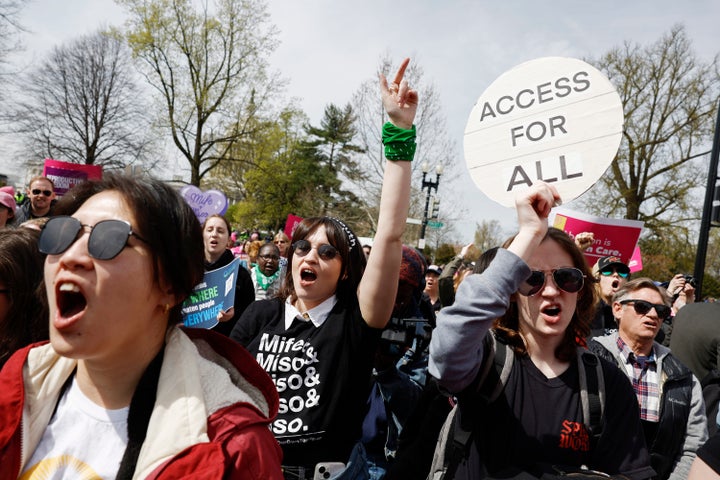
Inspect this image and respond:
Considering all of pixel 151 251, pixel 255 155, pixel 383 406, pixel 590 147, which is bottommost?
pixel 383 406

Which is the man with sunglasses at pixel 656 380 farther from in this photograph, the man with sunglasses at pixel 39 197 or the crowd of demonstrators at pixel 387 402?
the man with sunglasses at pixel 39 197

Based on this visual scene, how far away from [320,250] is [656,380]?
6.86 ft

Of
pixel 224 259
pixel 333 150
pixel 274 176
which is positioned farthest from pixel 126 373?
pixel 333 150

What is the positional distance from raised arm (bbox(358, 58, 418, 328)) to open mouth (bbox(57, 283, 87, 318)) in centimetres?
115

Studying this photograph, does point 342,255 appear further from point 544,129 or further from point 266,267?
point 266,267

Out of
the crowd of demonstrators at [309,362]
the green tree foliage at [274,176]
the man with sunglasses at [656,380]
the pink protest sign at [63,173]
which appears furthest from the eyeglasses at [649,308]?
the green tree foliage at [274,176]

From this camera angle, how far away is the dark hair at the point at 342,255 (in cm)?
246

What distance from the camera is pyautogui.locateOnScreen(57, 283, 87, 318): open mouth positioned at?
1.17 m

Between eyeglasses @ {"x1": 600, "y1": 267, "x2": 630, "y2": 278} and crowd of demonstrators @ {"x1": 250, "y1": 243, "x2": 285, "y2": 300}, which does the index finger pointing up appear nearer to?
eyeglasses @ {"x1": 600, "y1": 267, "x2": 630, "y2": 278}

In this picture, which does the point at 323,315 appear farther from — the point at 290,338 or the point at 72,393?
the point at 72,393

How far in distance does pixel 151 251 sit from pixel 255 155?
24401 mm

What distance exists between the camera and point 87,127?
2608 cm

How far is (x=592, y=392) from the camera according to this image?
1668 millimetres

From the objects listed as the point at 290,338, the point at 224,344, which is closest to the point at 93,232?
the point at 224,344
